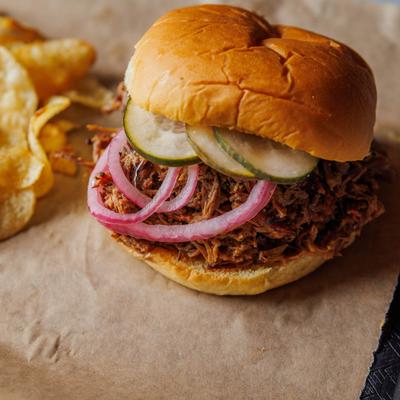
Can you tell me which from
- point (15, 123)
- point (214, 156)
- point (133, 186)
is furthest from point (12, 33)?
point (214, 156)

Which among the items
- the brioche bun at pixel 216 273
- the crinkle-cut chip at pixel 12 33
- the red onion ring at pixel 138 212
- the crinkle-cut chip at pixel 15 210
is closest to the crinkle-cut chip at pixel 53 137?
the crinkle-cut chip at pixel 15 210

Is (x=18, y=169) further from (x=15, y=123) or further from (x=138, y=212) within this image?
(x=138, y=212)

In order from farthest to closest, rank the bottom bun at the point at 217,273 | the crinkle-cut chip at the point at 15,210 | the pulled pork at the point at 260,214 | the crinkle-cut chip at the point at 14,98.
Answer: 1. the crinkle-cut chip at the point at 14,98
2. the crinkle-cut chip at the point at 15,210
3. the bottom bun at the point at 217,273
4. the pulled pork at the point at 260,214

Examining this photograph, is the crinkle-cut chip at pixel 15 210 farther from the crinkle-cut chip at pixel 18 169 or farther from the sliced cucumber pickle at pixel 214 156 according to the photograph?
the sliced cucumber pickle at pixel 214 156

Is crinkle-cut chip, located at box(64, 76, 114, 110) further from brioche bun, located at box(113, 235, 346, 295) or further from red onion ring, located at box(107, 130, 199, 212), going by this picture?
brioche bun, located at box(113, 235, 346, 295)

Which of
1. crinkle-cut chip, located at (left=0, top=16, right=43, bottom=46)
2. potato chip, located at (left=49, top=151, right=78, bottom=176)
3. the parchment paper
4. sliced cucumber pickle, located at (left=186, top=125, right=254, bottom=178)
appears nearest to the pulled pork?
sliced cucumber pickle, located at (left=186, top=125, right=254, bottom=178)

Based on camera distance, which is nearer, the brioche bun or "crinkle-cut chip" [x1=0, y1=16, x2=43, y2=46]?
the brioche bun

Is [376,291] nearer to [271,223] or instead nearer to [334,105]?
[271,223]
